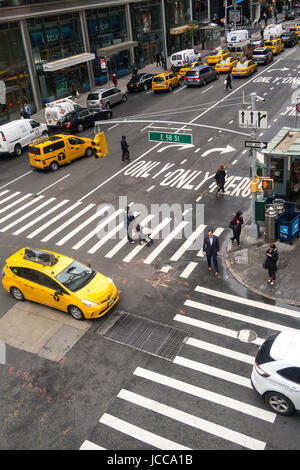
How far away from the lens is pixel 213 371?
11.9 meters

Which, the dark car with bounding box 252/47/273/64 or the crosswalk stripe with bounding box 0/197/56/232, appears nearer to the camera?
the crosswalk stripe with bounding box 0/197/56/232

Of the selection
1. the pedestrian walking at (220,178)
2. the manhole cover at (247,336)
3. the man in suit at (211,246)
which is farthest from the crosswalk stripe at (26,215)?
the manhole cover at (247,336)

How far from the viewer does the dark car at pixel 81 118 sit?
112ft

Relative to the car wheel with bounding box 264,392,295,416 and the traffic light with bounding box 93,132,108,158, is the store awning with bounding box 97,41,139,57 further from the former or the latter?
the car wheel with bounding box 264,392,295,416

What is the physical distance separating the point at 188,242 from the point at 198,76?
29.7 metres

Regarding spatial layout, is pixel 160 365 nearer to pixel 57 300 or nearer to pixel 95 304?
pixel 95 304

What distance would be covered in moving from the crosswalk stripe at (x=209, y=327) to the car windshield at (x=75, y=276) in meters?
3.20

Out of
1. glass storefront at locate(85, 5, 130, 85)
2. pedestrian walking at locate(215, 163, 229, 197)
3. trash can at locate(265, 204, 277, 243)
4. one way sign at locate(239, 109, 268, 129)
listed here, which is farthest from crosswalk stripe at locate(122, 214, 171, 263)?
glass storefront at locate(85, 5, 130, 85)

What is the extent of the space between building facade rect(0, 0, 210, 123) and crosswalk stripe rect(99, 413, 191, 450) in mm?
33611

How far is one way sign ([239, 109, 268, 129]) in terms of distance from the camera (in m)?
15.9

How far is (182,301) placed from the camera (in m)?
14.8

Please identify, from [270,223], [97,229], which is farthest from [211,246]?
[97,229]

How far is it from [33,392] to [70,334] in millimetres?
2390

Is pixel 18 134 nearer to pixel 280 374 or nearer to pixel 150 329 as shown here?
pixel 150 329
